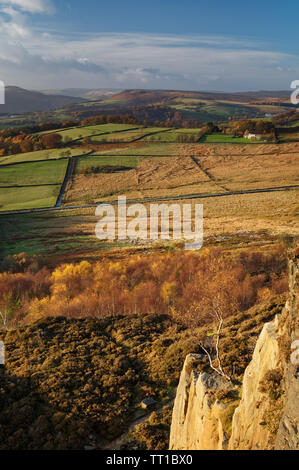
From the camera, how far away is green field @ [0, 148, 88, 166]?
130 m

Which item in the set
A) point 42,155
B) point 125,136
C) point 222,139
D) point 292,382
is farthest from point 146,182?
point 292,382

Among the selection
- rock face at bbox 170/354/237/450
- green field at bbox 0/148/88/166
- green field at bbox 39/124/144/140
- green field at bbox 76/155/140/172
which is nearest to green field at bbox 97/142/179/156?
green field at bbox 76/155/140/172

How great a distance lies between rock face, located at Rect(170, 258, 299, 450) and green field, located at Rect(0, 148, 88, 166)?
129036mm

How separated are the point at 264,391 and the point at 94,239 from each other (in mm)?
62617

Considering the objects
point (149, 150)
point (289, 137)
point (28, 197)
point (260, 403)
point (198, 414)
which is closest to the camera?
point (260, 403)

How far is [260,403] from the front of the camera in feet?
34.7

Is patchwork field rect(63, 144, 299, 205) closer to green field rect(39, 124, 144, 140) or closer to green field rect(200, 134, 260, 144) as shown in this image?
green field rect(200, 134, 260, 144)

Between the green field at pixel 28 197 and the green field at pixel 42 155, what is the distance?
27443 mm

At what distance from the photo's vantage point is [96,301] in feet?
163

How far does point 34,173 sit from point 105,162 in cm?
2740

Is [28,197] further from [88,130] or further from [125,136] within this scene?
[88,130]

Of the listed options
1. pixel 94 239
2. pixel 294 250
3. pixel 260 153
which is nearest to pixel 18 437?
pixel 294 250

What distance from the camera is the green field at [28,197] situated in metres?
94.1

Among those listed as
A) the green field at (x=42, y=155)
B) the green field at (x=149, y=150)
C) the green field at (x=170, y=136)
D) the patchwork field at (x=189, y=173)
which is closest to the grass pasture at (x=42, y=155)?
the green field at (x=42, y=155)
